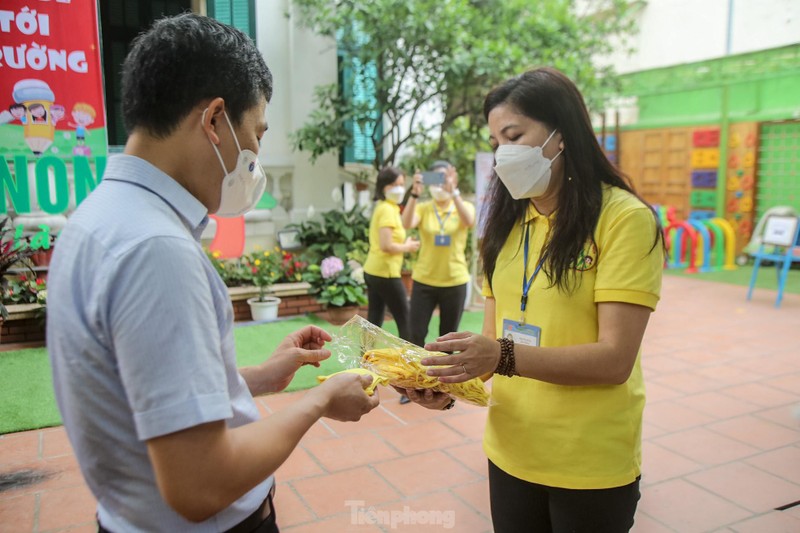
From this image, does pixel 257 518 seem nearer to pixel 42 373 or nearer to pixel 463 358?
pixel 463 358

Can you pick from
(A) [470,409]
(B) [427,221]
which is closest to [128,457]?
(A) [470,409]

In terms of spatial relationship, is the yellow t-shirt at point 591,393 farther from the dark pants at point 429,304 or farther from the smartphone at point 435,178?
the smartphone at point 435,178

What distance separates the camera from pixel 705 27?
1197 cm

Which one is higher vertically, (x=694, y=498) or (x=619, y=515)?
(x=619, y=515)

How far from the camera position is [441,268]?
430cm

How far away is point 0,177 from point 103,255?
402cm

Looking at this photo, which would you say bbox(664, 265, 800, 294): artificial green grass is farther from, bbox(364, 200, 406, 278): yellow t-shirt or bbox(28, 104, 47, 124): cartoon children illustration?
bbox(28, 104, 47, 124): cartoon children illustration

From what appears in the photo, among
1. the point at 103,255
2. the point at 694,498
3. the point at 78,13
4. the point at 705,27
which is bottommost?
the point at 694,498

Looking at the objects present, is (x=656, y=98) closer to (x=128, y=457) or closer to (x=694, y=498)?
A: (x=694, y=498)

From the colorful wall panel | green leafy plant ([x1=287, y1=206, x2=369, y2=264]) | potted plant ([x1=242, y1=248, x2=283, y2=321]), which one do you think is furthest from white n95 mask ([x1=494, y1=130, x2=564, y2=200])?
the colorful wall panel

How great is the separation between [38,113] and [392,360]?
3.64m

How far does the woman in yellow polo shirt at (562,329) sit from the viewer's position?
1373 millimetres

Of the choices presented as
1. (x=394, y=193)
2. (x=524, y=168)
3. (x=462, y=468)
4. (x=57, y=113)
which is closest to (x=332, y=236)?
(x=394, y=193)

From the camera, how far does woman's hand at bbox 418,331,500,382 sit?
1345 millimetres
